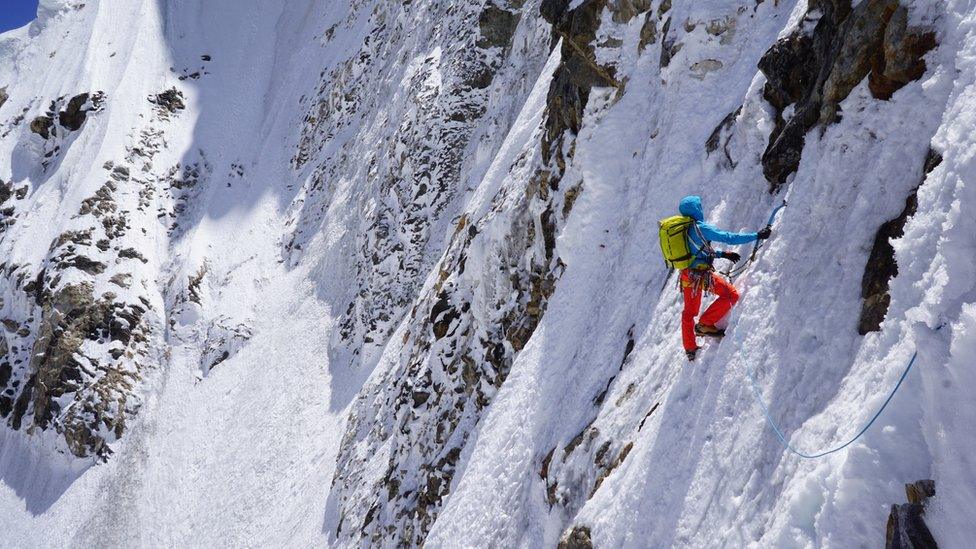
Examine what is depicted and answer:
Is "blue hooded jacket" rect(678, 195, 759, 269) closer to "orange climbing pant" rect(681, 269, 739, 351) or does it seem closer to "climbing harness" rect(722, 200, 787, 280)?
"orange climbing pant" rect(681, 269, 739, 351)

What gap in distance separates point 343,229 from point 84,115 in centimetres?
2704

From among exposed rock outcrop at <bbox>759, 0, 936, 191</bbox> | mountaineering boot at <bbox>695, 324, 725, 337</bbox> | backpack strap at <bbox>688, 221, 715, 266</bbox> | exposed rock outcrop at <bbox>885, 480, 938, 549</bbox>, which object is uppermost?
exposed rock outcrop at <bbox>759, 0, 936, 191</bbox>

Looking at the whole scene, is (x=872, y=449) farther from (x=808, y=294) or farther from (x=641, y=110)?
(x=641, y=110)

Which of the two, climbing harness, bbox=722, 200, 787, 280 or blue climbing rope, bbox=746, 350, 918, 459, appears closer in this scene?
blue climbing rope, bbox=746, 350, 918, 459

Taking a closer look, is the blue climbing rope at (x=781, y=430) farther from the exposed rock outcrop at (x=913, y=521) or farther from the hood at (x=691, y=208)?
the hood at (x=691, y=208)

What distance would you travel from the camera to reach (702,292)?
7.48 meters

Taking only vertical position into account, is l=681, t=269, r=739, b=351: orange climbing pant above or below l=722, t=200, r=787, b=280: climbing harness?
below

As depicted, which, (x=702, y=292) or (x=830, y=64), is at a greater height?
(x=830, y=64)

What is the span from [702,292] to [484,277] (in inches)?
411

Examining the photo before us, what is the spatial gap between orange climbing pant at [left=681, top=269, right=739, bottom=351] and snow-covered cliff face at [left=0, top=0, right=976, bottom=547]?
197 mm

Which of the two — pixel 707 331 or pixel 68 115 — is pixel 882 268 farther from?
pixel 68 115

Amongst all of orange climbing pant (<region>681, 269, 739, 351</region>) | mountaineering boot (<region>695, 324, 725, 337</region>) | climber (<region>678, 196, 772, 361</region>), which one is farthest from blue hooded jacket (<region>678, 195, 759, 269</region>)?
mountaineering boot (<region>695, 324, 725, 337</region>)

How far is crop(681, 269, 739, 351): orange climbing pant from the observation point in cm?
745

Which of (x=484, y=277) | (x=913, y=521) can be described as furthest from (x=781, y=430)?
(x=484, y=277)
